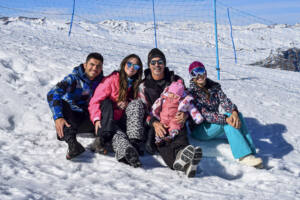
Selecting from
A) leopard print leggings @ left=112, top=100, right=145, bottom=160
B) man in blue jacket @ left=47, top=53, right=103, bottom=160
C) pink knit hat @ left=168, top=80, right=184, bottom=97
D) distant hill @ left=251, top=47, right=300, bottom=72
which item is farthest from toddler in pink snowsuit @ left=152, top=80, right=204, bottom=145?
distant hill @ left=251, top=47, right=300, bottom=72

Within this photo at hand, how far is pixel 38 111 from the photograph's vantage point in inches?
144

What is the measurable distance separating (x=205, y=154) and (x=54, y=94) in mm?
1824

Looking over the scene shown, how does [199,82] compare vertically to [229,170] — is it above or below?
above

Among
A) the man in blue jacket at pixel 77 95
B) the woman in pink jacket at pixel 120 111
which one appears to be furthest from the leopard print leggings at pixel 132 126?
the man in blue jacket at pixel 77 95

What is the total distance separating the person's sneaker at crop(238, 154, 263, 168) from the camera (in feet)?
9.18

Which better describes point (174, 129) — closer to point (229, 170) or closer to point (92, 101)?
point (229, 170)

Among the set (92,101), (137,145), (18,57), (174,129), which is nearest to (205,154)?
(174,129)

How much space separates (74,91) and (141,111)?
807mm

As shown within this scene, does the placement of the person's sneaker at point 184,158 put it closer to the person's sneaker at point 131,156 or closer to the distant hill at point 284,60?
the person's sneaker at point 131,156

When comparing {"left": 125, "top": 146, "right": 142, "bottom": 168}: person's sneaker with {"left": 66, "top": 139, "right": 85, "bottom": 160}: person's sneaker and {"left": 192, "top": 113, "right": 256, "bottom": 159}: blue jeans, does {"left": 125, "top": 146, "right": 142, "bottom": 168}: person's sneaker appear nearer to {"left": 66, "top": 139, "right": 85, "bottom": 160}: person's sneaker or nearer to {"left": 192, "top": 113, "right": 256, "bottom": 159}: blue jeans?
{"left": 66, "top": 139, "right": 85, "bottom": 160}: person's sneaker

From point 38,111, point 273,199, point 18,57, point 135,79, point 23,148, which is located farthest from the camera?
point 18,57

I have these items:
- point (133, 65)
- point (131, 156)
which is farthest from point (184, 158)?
point (133, 65)

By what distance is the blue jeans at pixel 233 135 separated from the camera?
2.84 m

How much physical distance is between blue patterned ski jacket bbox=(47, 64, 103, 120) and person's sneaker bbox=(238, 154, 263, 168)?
A: 184 centimetres
